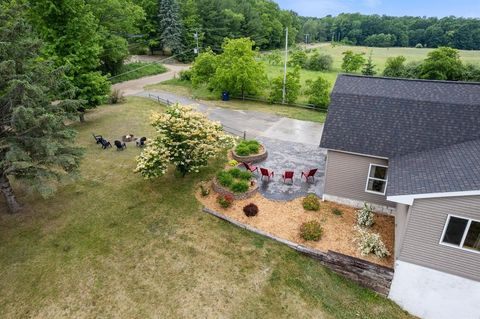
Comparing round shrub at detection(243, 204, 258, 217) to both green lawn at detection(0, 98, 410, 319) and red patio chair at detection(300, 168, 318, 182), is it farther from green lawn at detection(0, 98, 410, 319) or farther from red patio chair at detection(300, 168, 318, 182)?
red patio chair at detection(300, 168, 318, 182)

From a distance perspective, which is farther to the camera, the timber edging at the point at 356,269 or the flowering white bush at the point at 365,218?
the flowering white bush at the point at 365,218

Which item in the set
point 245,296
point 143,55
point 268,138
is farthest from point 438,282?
point 143,55

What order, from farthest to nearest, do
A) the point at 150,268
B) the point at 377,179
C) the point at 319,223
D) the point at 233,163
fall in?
the point at 233,163, the point at 377,179, the point at 319,223, the point at 150,268

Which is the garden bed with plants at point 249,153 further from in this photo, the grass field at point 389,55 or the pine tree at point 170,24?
the grass field at point 389,55

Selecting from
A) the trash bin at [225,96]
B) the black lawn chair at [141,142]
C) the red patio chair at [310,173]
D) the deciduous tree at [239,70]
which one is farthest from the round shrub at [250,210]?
the trash bin at [225,96]

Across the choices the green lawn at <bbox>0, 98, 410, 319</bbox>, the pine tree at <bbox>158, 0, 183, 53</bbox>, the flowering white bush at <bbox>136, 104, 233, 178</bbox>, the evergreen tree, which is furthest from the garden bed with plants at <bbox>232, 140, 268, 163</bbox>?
the pine tree at <bbox>158, 0, 183, 53</bbox>

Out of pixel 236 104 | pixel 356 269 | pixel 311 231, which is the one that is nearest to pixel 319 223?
pixel 311 231

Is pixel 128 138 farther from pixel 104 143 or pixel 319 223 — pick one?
pixel 319 223
